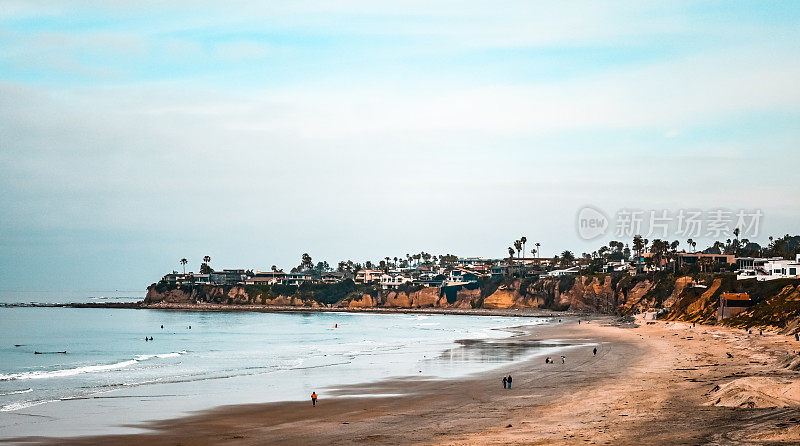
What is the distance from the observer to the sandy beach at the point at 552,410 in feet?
83.6


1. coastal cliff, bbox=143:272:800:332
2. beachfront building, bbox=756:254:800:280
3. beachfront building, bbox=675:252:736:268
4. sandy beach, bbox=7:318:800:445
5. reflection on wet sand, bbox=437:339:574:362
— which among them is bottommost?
reflection on wet sand, bbox=437:339:574:362

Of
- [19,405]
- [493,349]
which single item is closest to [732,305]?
[493,349]

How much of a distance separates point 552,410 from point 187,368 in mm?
35431

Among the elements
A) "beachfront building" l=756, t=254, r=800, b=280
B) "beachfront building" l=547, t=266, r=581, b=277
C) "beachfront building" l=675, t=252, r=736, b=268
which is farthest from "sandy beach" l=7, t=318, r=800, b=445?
"beachfront building" l=547, t=266, r=581, b=277

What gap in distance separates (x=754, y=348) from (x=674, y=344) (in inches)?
419

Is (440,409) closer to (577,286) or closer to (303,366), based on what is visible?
(303,366)

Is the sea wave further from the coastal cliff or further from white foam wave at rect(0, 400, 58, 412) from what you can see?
the coastal cliff

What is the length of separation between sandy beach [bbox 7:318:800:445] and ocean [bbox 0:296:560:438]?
128 inches

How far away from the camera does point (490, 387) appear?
43.0m

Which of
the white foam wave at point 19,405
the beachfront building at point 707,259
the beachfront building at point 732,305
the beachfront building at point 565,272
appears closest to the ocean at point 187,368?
the white foam wave at point 19,405

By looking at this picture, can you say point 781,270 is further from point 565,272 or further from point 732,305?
point 565,272

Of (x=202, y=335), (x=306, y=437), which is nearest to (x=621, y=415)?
(x=306, y=437)

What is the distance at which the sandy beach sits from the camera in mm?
25469

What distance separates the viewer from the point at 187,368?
58.3 meters
